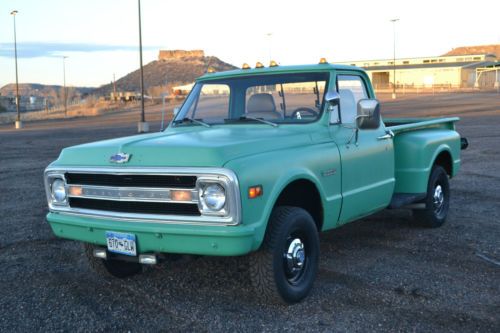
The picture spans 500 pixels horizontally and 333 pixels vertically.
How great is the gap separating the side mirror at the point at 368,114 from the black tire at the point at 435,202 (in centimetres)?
193

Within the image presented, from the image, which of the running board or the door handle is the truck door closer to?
the door handle

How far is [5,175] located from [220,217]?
10.4 m

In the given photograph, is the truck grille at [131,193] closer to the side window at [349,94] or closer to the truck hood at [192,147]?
the truck hood at [192,147]

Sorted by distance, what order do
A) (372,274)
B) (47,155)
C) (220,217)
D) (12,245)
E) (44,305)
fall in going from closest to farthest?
(220,217), (44,305), (372,274), (12,245), (47,155)

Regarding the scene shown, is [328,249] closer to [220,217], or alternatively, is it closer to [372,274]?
[372,274]

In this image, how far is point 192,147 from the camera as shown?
426cm

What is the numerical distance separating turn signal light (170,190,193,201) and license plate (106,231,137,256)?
1.47 ft

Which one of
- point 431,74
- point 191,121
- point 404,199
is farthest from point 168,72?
point 191,121

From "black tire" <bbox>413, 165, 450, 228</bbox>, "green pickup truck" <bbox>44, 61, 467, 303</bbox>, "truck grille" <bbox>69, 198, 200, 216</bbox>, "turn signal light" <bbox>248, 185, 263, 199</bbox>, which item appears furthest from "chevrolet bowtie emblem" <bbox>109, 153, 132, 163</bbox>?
"black tire" <bbox>413, 165, 450, 228</bbox>

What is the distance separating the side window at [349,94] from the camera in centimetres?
568

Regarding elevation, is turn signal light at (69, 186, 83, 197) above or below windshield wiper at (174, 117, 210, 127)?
below

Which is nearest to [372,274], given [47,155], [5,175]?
[5,175]

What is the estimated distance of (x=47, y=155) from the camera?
57.9 feet

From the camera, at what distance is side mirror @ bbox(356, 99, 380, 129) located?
5276 millimetres
